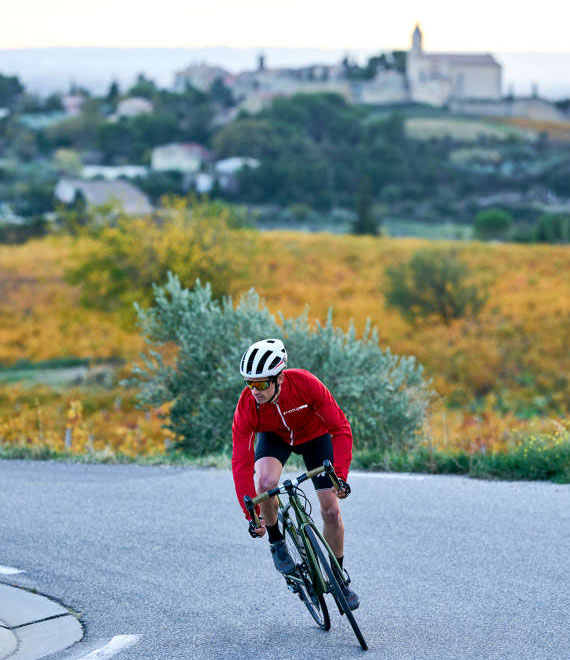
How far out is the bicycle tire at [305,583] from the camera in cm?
543

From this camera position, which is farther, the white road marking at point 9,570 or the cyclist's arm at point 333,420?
the white road marking at point 9,570

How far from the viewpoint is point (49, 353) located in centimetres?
3859

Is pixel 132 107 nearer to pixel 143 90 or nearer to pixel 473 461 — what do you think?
pixel 143 90

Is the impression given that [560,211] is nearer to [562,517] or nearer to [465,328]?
[465,328]

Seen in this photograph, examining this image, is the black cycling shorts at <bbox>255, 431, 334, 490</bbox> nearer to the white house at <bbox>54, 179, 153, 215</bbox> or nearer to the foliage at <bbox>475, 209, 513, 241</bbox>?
the foliage at <bbox>475, 209, 513, 241</bbox>

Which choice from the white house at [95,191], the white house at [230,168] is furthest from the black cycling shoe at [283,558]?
the white house at [230,168]

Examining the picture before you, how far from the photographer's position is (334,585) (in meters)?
5.16

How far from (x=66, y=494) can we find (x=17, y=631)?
132 inches

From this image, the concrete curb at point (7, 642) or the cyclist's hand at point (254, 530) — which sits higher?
the cyclist's hand at point (254, 530)

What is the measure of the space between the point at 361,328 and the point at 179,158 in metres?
93.0

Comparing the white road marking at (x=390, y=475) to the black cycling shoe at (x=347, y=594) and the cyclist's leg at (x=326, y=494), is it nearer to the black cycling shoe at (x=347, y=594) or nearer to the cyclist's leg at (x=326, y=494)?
the cyclist's leg at (x=326, y=494)

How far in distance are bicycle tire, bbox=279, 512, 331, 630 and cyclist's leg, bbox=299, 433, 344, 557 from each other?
7.1 inches

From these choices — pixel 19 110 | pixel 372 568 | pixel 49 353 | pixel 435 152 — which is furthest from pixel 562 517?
pixel 19 110

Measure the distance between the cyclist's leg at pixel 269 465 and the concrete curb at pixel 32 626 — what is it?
136 centimetres
